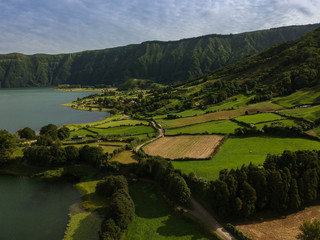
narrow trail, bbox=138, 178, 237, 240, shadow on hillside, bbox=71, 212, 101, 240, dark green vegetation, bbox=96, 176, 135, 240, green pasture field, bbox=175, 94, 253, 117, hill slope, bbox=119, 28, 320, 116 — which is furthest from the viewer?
hill slope, bbox=119, 28, 320, 116

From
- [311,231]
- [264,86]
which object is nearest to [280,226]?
[311,231]

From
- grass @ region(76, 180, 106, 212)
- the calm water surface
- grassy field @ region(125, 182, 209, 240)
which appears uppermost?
grassy field @ region(125, 182, 209, 240)

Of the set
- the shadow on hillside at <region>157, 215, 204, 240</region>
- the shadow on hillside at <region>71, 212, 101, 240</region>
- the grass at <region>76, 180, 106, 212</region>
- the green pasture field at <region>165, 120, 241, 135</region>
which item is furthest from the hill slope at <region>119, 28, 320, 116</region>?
the shadow on hillside at <region>71, 212, 101, 240</region>

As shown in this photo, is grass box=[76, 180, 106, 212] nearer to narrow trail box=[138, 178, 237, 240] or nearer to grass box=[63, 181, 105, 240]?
grass box=[63, 181, 105, 240]

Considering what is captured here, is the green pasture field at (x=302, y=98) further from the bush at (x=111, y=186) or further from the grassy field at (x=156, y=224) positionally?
the bush at (x=111, y=186)

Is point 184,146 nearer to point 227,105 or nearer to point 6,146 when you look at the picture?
point 6,146

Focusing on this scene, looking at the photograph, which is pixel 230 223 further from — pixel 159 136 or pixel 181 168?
pixel 159 136
